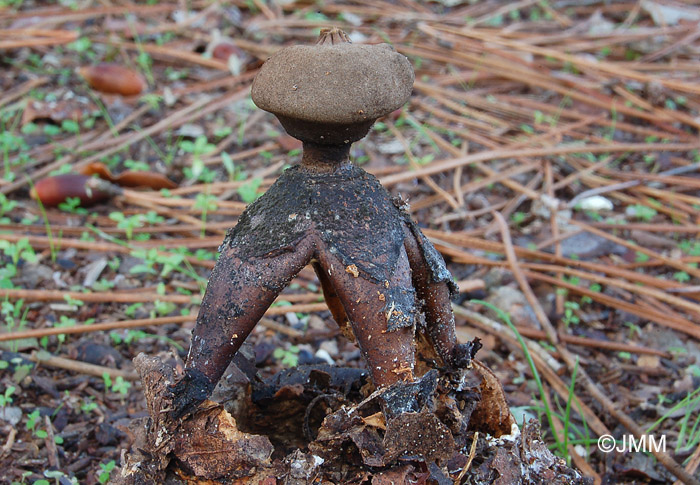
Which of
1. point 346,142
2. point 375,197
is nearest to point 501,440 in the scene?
point 375,197

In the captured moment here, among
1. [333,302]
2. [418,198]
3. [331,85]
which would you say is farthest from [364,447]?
[418,198]

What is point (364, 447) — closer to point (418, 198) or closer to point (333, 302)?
point (333, 302)

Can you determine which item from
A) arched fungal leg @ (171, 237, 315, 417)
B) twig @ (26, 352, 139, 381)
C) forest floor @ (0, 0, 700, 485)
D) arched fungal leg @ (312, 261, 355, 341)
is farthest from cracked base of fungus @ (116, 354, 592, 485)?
twig @ (26, 352, 139, 381)

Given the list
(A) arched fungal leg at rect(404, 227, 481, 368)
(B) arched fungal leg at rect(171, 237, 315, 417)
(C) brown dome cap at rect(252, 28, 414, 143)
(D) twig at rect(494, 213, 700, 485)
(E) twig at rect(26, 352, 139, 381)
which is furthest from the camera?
(E) twig at rect(26, 352, 139, 381)

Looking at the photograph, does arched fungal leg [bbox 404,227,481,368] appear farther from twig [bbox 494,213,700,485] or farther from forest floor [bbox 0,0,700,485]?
twig [bbox 494,213,700,485]

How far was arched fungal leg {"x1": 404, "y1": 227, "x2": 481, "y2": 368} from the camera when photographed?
170 centimetres

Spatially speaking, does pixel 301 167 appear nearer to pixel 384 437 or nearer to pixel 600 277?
pixel 384 437

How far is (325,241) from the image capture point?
1.54 m

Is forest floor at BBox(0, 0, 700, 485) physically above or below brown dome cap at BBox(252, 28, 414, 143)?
below

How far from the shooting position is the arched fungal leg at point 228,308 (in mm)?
1536

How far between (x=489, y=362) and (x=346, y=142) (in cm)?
159

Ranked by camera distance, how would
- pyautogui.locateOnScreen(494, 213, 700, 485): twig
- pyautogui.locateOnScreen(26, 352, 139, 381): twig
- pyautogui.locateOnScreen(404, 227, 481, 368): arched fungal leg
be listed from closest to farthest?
1. pyautogui.locateOnScreen(404, 227, 481, 368): arched fungal leg
2. pyautogui.locateOnScreen(494, 213, 700, 485): twig
3. pyautogui.locateOnScreen(26, 352, 139, 381): twig

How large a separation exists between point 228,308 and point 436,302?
1.75ft

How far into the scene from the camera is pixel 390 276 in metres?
1.56
